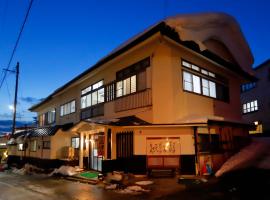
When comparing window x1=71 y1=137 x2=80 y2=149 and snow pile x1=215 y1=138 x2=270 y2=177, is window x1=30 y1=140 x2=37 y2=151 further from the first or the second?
snow pile x1=215 y1=138 x2=270 y2=177

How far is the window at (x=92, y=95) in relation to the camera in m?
18.8

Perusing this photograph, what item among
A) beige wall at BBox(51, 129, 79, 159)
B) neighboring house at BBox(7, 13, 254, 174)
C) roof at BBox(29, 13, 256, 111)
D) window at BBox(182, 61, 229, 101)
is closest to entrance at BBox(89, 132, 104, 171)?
neighboring house at BBox(7, 13, 254, 174)

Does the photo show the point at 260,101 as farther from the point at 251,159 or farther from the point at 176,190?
the point at 176,190

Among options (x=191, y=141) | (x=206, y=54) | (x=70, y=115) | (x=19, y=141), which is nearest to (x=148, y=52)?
(x=206, y=54)

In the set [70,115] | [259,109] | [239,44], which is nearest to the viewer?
[239,44]

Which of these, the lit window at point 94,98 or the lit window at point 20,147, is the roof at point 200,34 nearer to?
the lit window at point 94,98

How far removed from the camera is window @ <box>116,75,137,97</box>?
15447mm

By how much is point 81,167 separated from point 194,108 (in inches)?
339

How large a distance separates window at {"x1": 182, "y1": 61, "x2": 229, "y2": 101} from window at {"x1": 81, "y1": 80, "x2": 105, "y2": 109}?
651 cm

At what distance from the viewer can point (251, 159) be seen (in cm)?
1379

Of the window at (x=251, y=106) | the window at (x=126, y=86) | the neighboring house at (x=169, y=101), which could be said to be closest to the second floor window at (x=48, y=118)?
the neighboring house at (x=169, y=101)

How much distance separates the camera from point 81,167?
17.3 meters

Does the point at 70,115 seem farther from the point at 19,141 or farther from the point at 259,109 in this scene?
the point at 259,109

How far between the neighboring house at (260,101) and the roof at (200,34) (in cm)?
876
